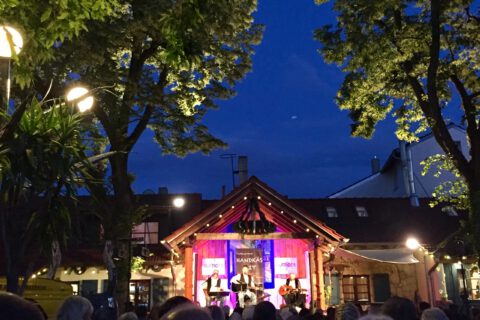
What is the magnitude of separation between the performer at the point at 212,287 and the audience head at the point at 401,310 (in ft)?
48.1

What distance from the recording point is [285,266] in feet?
68.2

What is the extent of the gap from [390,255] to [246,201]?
689 cm

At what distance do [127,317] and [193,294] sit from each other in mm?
13910

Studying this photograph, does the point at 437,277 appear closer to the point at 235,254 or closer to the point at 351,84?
the point at 235,254

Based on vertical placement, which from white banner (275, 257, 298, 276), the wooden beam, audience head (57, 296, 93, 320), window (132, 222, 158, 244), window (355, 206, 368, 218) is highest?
window (355, 206, 368, 218)

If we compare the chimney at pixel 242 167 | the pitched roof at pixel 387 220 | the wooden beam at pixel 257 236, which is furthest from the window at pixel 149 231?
the pitched roof at pixel 387 220

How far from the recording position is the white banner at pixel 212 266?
806 inches

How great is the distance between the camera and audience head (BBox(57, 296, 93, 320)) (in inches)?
131

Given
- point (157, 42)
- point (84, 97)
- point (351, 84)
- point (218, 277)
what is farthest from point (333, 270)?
point (84, 97)

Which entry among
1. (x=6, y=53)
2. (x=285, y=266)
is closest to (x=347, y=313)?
(x=6, y=53)

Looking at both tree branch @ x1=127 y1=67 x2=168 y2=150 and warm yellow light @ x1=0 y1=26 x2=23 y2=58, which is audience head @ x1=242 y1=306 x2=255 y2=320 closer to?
warm yellow light @ x1=0 y1=26 x2=23 y2=58

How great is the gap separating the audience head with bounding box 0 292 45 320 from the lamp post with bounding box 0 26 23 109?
154 inches

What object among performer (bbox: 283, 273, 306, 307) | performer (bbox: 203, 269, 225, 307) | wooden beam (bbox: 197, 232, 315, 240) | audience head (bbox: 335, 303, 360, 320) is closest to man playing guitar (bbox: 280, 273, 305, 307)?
performer (bbox: 283, 273, 306, 307)

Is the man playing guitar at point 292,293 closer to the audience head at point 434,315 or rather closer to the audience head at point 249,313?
the audience head at point 249,313
